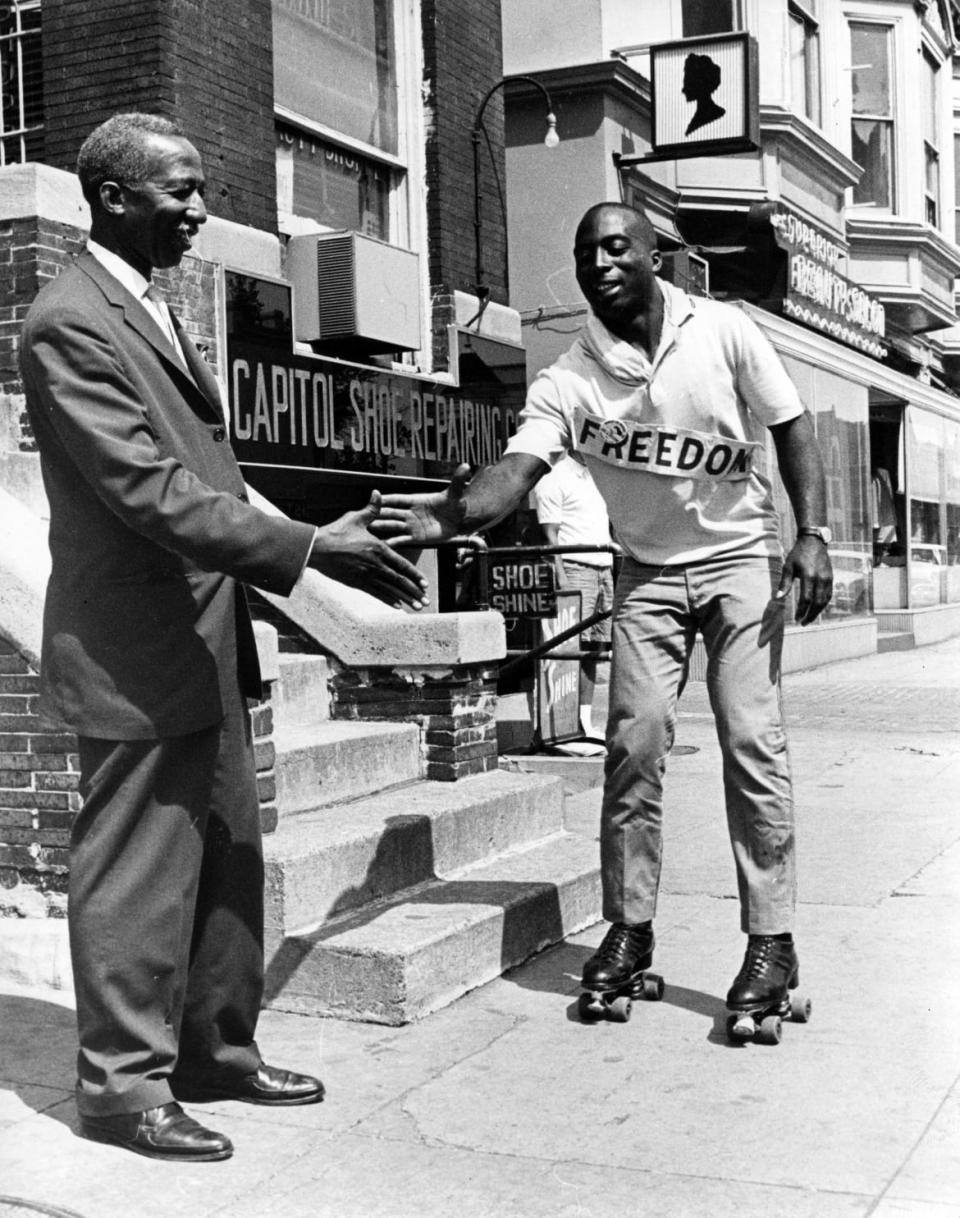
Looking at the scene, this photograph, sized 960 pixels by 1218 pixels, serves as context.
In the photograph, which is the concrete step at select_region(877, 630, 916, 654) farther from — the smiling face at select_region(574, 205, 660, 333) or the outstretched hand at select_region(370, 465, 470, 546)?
the outstretched hand at select_region(370, 465, 470, 546)

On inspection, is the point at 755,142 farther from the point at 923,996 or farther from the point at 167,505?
the point at 167,505

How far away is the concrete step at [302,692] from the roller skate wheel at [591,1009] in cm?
220

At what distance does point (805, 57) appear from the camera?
17625mm

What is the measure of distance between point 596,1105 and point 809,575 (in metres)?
1.49

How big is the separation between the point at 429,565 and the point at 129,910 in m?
8.26

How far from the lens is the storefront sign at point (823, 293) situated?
1540 centimetres

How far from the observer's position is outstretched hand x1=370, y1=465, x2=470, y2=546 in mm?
3750

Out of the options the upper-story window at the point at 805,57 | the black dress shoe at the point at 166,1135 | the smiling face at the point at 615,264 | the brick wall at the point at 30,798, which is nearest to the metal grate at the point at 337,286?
the brick wall at the point at 30,798

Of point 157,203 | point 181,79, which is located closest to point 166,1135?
point 157,203

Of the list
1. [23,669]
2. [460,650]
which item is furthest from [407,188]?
[23,669]

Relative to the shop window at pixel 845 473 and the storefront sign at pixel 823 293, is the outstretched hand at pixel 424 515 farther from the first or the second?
the shop window at pixel 845 473

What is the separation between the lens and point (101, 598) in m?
3.44

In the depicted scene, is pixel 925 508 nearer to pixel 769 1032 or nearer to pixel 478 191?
pixel 478 191

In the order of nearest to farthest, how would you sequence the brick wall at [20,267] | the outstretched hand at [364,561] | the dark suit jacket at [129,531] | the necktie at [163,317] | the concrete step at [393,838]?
the dark suit jacket at [129,531], the outstretched hand at [364,561], the necktie at [163,317], the concrete step at [393,838], the brick wall at [20,267]
